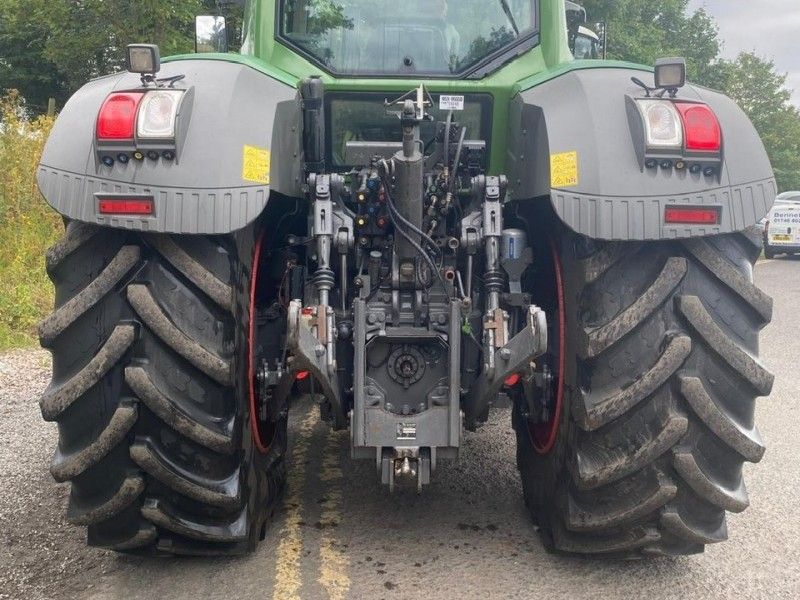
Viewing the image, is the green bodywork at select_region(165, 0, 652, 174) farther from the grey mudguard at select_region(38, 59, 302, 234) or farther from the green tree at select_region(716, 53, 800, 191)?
the green tree at select_region(716, 53, 800, 191)

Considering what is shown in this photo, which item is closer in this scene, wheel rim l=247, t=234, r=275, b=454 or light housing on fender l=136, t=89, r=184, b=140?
light housing on fender l=136, t=89, r=184, b=140

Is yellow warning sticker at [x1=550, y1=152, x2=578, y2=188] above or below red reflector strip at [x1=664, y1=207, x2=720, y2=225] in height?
above

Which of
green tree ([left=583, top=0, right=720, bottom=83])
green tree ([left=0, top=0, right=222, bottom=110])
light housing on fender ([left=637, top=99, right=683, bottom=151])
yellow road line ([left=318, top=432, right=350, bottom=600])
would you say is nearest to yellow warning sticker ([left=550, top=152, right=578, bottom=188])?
light housing on fender ([left=637, top=99, right=683, bottom=151])

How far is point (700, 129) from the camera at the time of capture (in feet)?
9.53

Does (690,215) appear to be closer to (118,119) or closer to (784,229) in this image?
(118,119)

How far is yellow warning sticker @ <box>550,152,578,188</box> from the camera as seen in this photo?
294cm

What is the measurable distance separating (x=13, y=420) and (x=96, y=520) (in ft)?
9.73

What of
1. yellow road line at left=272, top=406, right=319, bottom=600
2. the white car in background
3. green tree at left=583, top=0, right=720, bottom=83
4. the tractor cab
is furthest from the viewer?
green tree at left=583, top=0, right=720, bottom=83

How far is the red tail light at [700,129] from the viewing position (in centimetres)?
289

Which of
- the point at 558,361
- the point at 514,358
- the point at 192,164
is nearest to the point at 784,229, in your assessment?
the point at 558,361

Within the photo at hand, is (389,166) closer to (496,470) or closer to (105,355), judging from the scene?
(105,355)

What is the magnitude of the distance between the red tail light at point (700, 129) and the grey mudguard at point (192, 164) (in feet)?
4.87

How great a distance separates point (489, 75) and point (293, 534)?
2.30 m

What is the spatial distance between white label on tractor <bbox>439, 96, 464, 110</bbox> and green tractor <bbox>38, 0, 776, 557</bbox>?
185 millimetres
